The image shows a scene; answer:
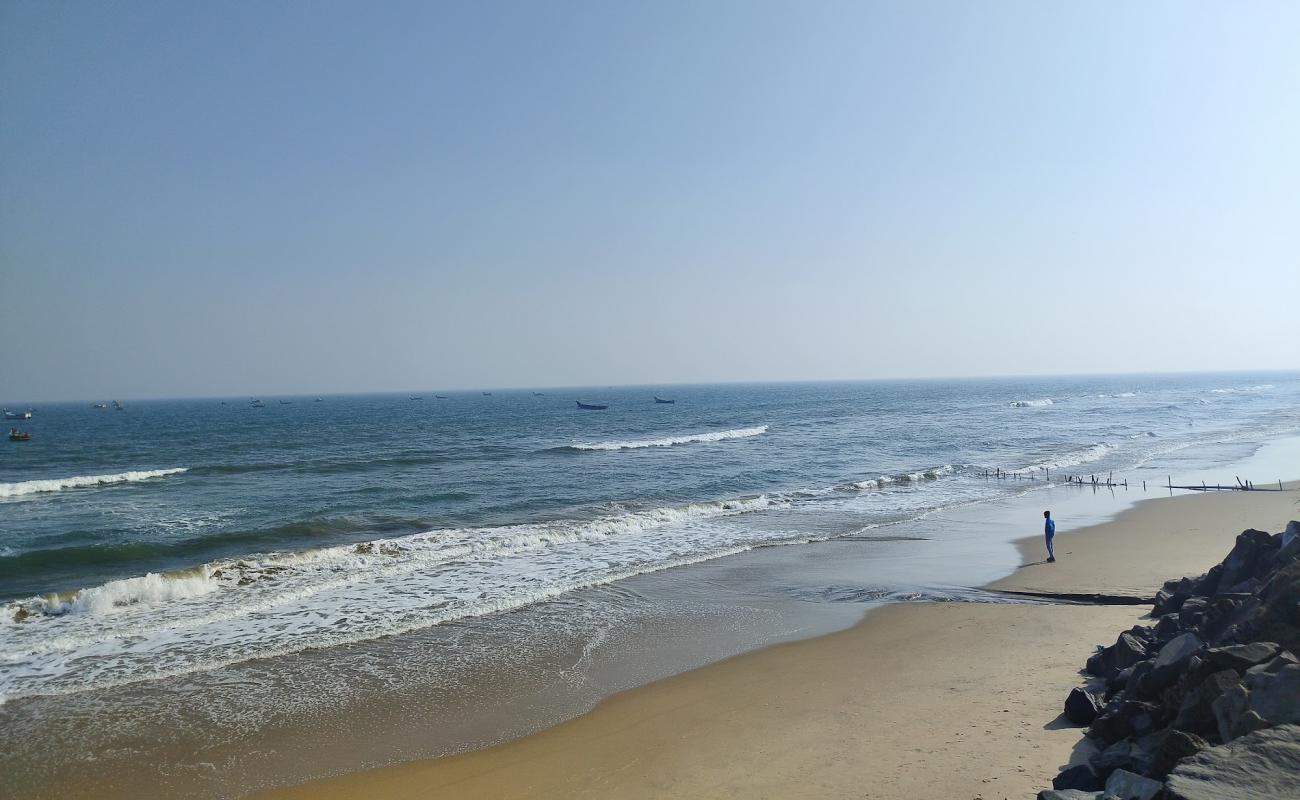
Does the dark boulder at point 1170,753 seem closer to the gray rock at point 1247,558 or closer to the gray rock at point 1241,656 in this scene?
the gray rock at point 1241,656

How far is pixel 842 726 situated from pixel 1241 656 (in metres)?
4.36

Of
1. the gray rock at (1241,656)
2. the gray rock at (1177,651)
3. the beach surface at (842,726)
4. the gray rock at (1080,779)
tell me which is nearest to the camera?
the gray rock at (1080,779)

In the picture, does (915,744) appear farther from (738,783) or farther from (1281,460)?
(1281,460)

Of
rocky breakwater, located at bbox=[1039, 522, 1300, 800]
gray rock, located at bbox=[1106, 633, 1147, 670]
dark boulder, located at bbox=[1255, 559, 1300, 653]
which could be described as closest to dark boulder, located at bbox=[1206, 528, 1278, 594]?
rocky breakwater, located at bbox=[1039, 522, 1300, 800]

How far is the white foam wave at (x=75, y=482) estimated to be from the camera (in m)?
36.7

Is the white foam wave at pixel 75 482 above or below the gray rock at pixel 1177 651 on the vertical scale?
below

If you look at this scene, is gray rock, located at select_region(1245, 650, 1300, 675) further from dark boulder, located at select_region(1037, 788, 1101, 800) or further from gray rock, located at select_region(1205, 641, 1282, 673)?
dark boulder, located at select_region(1037, 788, 1101, 800)

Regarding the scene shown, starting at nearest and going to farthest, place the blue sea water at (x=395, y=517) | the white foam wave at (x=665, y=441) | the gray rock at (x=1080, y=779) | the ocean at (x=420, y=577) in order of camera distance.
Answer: the gray rock at (x=1080, y=779) → the ocean at (x=420, y=577) → the blue sea water at (x=395, y=517) → the white foam wave at (x=665, y=441)

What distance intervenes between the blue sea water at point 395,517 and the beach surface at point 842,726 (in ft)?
20.7

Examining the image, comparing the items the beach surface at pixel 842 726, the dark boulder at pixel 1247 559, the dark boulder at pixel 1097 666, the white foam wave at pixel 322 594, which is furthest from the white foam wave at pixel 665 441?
the dark boulder at pixel 1097 666

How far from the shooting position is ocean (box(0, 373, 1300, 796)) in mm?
10781

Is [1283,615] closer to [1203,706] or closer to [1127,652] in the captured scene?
[1203,706]

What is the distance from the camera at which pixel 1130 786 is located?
5434mm

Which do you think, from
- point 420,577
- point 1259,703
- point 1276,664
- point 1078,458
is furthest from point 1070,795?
point 1078,458
